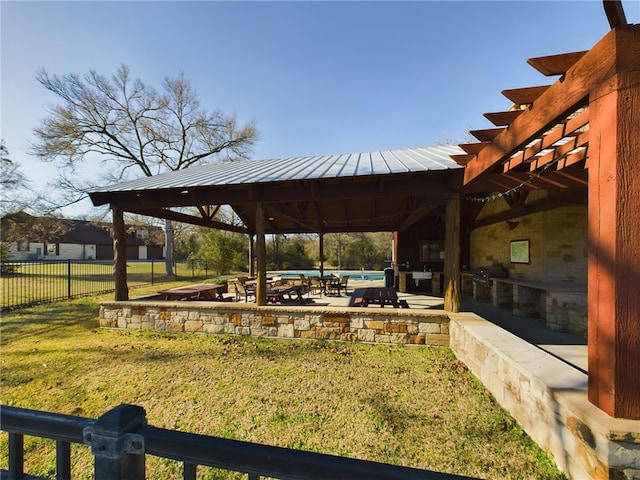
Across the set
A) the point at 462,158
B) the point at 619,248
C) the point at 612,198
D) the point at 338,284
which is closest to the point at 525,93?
the point at 612,198

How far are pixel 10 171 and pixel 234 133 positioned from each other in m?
13.1

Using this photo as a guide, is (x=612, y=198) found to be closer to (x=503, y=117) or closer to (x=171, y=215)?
(x=503, y=117)

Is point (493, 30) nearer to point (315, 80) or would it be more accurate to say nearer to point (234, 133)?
point (315, 80)

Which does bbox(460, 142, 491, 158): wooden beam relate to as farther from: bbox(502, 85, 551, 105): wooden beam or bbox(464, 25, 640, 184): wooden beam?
bbox(502, 85, 551, 105): wooden beam

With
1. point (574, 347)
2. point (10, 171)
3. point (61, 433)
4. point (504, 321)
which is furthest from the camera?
point (10, 171)

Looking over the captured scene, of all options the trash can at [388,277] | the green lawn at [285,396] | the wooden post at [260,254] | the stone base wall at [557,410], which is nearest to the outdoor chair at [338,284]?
the trash can at [388,277]

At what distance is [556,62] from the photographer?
7.60 ft

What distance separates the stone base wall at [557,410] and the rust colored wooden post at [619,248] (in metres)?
0.18

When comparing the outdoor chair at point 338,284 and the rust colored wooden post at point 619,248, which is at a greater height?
the rust colored wooden post at point 619,248

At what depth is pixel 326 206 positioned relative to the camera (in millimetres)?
10289

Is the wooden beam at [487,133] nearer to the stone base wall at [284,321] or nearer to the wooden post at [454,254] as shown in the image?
the wooden post at [454,254]

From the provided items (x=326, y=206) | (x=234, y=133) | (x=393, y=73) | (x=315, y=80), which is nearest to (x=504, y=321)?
(x=326, y=206)

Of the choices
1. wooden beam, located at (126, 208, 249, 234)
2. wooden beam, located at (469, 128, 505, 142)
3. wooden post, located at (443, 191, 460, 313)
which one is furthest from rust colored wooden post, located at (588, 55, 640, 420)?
wooden beam, located at (126, 208, 249, 234)

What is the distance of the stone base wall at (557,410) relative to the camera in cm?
185
